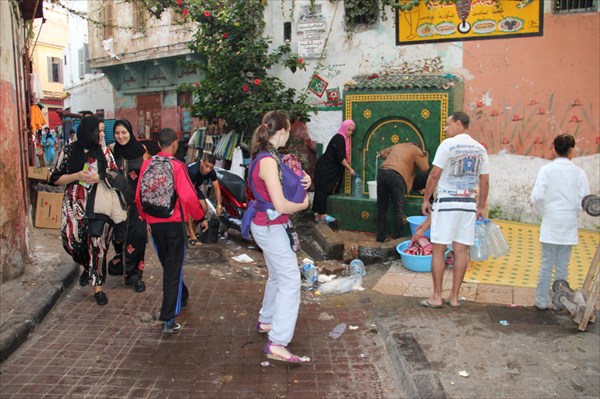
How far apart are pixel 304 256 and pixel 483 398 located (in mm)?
4528

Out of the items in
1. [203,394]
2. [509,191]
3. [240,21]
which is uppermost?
[240,21]

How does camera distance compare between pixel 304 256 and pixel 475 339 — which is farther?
pixel 304 256

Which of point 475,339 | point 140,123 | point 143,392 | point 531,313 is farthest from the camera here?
point 140,123

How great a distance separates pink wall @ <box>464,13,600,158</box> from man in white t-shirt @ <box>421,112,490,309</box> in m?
4.04

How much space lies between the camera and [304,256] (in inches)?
313

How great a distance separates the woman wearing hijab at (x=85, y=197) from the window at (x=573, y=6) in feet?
23.0

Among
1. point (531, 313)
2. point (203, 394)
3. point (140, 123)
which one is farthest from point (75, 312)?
point (140, 123)

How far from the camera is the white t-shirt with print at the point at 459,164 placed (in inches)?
203

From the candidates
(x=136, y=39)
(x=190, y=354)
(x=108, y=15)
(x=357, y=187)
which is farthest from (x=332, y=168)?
(x=108, y=15)

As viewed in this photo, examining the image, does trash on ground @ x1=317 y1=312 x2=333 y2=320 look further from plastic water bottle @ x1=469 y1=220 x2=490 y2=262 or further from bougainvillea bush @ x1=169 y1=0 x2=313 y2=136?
bougainvillea bush @ x1=169 y1=0 x2=313 y2=136

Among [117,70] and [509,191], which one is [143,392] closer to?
[509,191]

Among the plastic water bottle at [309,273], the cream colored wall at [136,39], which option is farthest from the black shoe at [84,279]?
the cream colored wall at [136,39]

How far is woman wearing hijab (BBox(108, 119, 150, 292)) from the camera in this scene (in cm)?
585

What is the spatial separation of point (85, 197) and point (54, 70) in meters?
34.0
